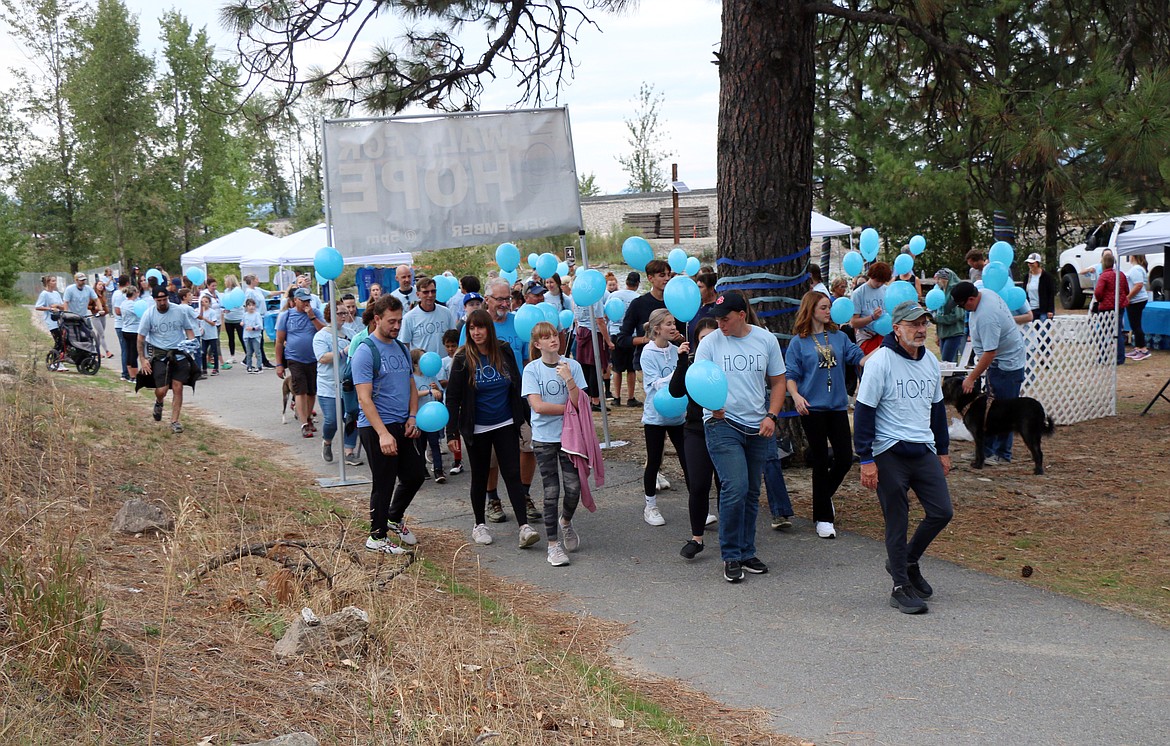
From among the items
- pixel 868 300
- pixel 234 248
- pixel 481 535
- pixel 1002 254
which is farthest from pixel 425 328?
pixel 234 248

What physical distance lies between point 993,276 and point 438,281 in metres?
5.87

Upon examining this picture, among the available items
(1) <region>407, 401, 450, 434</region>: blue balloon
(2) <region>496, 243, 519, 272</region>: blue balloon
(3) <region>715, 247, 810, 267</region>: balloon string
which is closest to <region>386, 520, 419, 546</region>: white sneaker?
(1) <region>407, 401, 450, 434</region>: blue balloon

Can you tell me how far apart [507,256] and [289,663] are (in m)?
6.64

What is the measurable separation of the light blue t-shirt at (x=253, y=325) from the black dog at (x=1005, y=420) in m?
14.7

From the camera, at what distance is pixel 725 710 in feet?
15.7

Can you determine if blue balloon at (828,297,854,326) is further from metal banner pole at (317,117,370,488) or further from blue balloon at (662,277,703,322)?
metal banner pole at (317,117,370,488)

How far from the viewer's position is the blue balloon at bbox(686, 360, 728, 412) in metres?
6.36

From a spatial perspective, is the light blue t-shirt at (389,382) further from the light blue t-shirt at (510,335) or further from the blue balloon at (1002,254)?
the blue balloon at (1002,254)

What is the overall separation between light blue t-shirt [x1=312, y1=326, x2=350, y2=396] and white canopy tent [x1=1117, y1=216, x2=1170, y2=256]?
10296 millimetres

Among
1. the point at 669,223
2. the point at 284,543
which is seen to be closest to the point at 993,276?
the point at 284,543

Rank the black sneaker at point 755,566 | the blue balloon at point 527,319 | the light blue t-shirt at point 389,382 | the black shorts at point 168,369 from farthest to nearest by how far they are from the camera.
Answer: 1. the black shorts at point 168,369
2. the blue balloon at point 527,319
3. the light blue t-shirt at point 389,382
4. the black sneaker at point 755,566

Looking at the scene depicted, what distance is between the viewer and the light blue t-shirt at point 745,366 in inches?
263

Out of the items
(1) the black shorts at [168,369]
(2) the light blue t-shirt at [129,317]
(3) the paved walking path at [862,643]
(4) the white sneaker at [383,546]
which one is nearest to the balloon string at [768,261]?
(3) the paved walking path at [862,643]

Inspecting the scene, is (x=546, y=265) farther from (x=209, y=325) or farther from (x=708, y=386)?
(x=209, y=325)
